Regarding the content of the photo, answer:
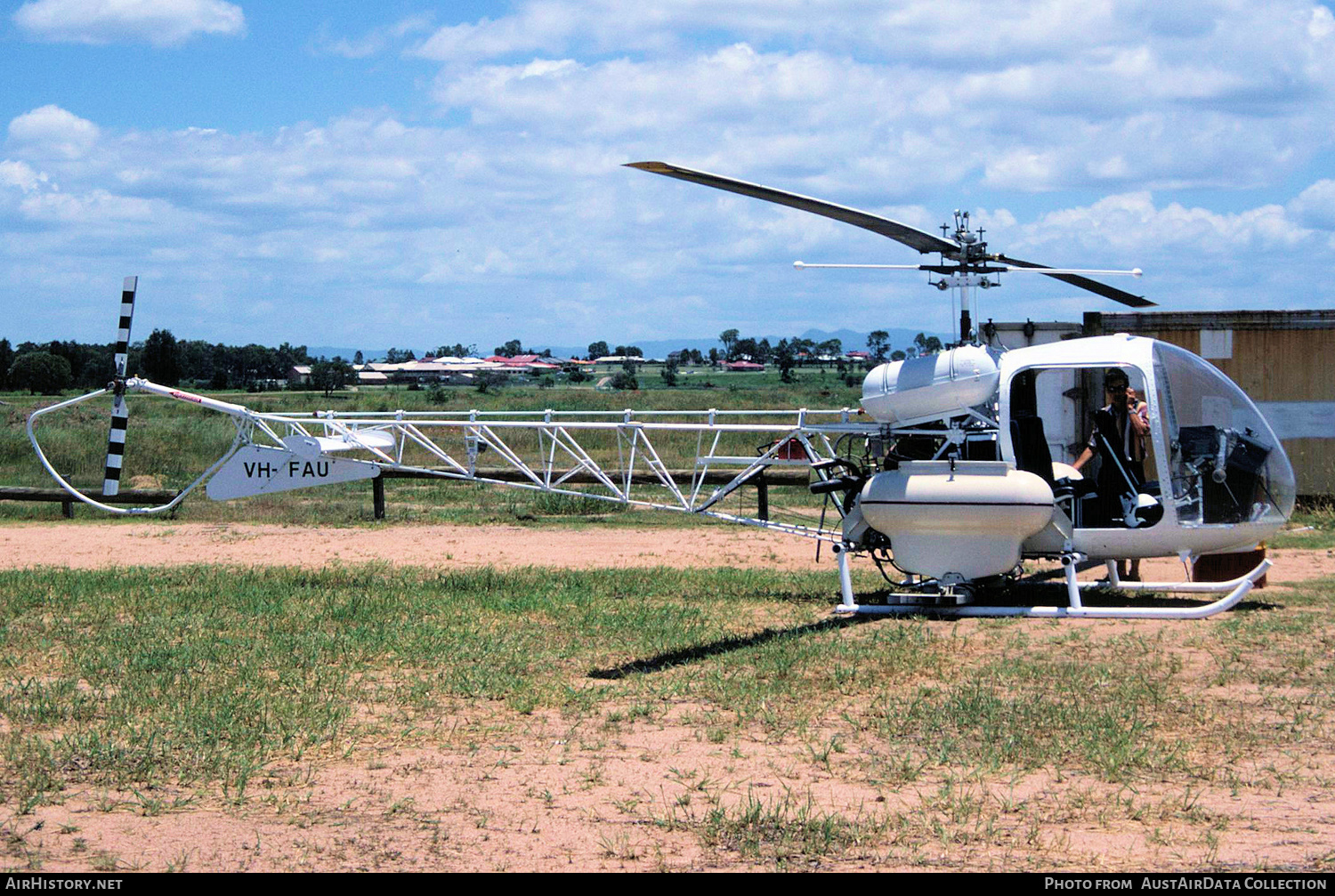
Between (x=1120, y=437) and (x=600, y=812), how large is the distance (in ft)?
21.5

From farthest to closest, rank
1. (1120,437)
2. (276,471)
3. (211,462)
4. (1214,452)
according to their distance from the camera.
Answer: (211,462) < (276,471) < (1120,437) < (1214,452)

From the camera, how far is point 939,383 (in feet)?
33.3

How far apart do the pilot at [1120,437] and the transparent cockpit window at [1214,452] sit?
0.98 feet

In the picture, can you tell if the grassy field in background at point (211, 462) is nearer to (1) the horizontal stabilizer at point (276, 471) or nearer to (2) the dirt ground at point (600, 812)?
(1) the horizontal stabilizer at point (276, 471)

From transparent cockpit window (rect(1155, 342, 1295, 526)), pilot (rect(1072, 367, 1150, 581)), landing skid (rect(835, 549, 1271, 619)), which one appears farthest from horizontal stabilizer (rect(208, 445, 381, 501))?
transparent cockpit window (rect(1155, 342, 1295, 526))

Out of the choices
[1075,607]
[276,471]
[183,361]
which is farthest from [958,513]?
[183,361]

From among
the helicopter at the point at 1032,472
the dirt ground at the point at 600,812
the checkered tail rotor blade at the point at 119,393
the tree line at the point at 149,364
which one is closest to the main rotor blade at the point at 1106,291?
the helicopter at the point at 1032,472

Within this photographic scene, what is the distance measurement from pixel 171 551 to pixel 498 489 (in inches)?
311

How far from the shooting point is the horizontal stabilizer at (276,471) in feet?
43.9

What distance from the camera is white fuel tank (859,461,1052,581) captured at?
32.3ft

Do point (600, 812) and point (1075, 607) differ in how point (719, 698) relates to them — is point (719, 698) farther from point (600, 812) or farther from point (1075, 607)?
point (1075, 607)

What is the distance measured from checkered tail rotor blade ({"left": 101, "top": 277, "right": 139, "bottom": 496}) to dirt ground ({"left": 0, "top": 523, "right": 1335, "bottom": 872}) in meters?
7.20

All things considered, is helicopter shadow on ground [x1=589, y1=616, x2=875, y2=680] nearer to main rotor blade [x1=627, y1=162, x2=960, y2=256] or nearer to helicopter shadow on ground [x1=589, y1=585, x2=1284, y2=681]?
helicopter shadow on ground [x1=589, y1=585, x2=1284, y2=681]
